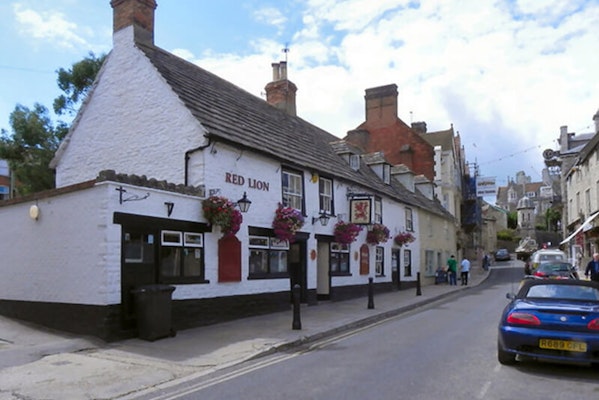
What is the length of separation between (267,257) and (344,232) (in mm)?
4648

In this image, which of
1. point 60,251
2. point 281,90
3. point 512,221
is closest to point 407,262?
point 281,90

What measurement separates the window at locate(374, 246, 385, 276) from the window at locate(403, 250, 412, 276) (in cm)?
353

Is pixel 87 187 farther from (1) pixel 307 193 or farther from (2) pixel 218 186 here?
(1) pixel 307 193

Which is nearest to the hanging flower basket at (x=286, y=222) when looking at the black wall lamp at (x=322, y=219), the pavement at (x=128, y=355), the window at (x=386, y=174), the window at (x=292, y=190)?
the window at (x=292, y=190)

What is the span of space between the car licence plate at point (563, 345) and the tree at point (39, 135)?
22.9 meters

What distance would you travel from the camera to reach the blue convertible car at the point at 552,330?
6996 millimetres

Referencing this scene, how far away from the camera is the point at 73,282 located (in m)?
10.7

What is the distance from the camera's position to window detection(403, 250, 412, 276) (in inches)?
1079

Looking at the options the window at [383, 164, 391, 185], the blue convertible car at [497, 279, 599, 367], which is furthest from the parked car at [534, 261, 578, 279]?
the blue convertible car at [497, 279, 599, 367]

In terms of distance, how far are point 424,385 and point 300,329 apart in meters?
5.36

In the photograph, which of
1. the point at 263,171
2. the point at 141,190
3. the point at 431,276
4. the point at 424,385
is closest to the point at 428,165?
the point at 431,276

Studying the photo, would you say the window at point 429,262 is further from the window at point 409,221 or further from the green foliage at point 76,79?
the green foliage at point 76,79

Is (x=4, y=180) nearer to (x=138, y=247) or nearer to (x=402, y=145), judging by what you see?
(x=402, y=145)

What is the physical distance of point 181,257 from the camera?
12102 millimetres
